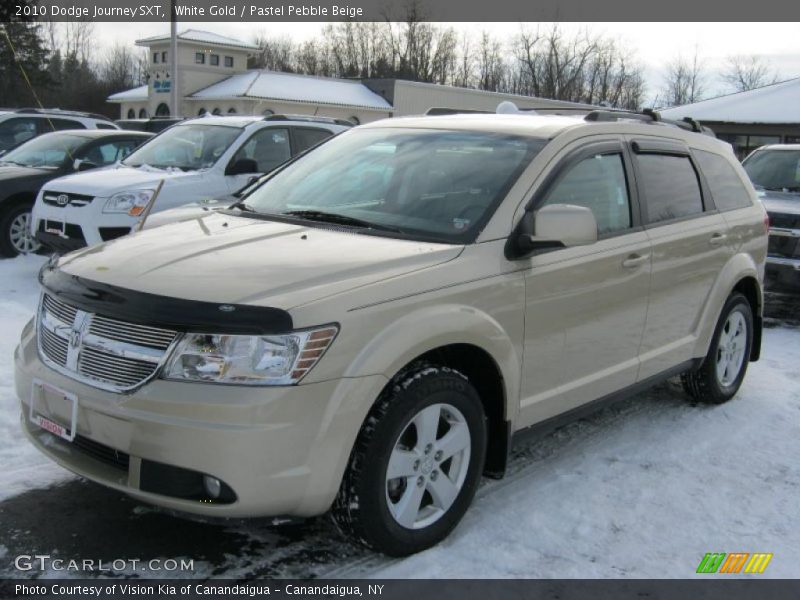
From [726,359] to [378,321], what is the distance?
3.49 metres

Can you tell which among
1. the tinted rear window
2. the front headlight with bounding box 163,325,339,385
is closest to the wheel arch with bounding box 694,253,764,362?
the tinted rear window

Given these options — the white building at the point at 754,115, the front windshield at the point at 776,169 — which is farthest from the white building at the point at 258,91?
the front windshield at the point at 776,169

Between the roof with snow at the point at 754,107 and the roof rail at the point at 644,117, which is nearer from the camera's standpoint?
the roof rail at the point at 644,117

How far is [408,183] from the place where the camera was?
13.4 feet

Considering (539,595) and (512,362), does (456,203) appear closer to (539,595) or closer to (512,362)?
(512,362)

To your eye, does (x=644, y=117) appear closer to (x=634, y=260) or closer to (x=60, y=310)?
(x=634, y=260)

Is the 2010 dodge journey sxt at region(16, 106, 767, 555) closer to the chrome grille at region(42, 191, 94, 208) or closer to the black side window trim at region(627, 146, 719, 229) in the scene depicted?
the black side window trim at region(627, 146, 719, 229)

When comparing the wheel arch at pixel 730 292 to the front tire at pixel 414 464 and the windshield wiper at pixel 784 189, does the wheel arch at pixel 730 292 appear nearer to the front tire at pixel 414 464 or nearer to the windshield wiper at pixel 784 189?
the front tire at pixel 414 464

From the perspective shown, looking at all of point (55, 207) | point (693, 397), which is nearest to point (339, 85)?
point (55, 207)

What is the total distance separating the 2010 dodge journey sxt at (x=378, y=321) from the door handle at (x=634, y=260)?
0.02 meters

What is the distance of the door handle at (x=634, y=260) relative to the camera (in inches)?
170

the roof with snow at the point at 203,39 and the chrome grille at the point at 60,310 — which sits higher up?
the roof with snow at the point at 203,39

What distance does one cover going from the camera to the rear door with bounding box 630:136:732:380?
15.1ft

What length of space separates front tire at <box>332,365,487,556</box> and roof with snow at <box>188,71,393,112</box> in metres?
42.4
